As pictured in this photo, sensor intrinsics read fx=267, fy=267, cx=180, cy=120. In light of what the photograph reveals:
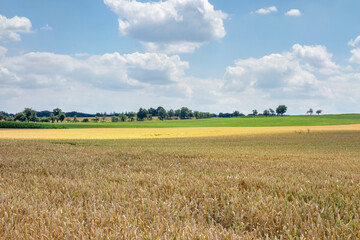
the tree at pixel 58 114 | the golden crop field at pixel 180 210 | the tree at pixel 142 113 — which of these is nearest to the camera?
the golden crop field at pixel 180 210

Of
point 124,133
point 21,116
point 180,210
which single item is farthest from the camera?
point 21,116

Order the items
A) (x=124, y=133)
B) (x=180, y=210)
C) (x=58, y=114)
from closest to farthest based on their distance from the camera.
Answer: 1. (x=180, y=210)
2. (x=124, y=133)
3. (x=58, y=114)

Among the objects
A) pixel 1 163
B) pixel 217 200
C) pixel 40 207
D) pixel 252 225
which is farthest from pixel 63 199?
pixel 1 163

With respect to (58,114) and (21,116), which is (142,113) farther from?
(21,116)

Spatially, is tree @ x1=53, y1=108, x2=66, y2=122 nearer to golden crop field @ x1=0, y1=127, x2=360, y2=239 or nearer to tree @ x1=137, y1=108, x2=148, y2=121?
tree @ x1=137, y1=108, x2=148, y2=121

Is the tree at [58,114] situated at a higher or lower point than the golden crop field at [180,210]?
higher

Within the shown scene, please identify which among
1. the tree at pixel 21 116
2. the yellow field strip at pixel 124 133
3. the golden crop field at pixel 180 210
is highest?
→ the tree at pixel 21 116

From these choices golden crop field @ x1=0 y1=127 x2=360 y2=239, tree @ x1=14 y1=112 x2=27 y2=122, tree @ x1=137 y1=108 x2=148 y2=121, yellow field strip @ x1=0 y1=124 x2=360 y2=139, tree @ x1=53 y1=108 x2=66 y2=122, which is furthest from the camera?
tree @ x1=137 y1=108 x2=148 y2=121

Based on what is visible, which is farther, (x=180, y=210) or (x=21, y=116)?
(x=21, y=116)

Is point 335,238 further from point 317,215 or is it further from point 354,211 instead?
point 354,211

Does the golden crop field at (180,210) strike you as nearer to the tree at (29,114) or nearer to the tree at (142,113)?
the tree at (29,114)

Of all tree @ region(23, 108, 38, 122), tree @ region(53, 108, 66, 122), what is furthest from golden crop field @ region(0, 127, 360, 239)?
tree @ region(53, 108, 66, 122)

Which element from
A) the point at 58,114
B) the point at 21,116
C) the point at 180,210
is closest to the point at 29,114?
the point at 21,116

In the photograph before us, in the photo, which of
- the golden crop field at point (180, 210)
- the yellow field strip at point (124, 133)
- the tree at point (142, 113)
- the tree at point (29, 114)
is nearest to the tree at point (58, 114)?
the tree at point (29, 114)
